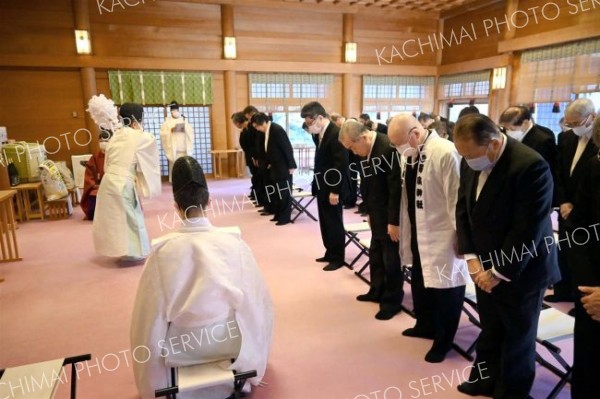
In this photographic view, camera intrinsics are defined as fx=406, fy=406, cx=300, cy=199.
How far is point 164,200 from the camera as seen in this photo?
7312 millimetres

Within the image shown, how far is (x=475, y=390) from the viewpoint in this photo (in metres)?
2.16

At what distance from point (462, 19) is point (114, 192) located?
888 cm

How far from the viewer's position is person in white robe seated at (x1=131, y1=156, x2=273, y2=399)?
5.78 feet

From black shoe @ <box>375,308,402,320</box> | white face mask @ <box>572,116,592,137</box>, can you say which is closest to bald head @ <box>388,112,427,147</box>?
black shoe @ <box>375,308,402,320</box>

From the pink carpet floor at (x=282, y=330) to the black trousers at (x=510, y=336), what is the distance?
31cm

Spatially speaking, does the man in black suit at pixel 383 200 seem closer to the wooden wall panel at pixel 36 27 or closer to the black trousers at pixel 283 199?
the black trousers at pixel 283 199

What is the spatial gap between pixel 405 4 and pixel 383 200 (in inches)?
316

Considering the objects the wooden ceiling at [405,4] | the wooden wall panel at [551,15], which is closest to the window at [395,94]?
the wooden ceiling at [405,4]

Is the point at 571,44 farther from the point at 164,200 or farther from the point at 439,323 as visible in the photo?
the point at 164,200

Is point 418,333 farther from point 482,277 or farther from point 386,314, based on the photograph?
point 482,277

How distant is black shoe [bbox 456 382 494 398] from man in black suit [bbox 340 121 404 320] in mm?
857

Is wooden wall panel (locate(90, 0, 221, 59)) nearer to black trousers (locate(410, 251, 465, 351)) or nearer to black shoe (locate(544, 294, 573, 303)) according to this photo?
black trousers (locate(410, 251, 465, 351))

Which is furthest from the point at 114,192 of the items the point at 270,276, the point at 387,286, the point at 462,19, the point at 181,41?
the point at 462,19

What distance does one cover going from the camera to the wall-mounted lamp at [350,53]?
947 centimetres
